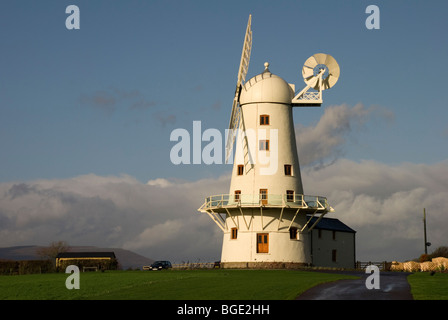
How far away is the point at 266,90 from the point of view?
6050cm

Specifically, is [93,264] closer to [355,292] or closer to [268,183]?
[268,183]

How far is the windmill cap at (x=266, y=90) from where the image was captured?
60344 mm

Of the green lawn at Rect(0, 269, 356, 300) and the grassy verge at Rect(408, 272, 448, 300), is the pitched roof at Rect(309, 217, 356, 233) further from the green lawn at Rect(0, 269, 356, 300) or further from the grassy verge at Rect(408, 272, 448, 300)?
the green lawn at Rect(0, 269, 356, 300)

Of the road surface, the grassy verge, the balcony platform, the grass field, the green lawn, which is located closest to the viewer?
the grassy verge

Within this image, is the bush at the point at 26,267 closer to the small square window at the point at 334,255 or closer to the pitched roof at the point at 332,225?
the pitched roof at the point at 332,225

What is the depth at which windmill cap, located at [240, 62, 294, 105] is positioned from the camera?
60344 mm

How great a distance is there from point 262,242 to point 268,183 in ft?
17.4

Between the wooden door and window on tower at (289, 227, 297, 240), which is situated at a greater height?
window on tower at (289, 227, 297, 240)

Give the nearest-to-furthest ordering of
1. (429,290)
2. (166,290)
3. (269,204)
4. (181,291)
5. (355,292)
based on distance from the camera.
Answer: (355,292), (429,290), (181,291), (166,290), (269,204)

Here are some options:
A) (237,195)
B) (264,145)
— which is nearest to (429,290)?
(264,145)

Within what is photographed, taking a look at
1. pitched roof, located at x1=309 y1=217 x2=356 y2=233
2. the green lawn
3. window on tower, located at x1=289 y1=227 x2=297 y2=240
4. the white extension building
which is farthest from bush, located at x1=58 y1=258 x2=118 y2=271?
the green lawn

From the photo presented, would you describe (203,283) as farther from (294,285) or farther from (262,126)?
(262,126)
